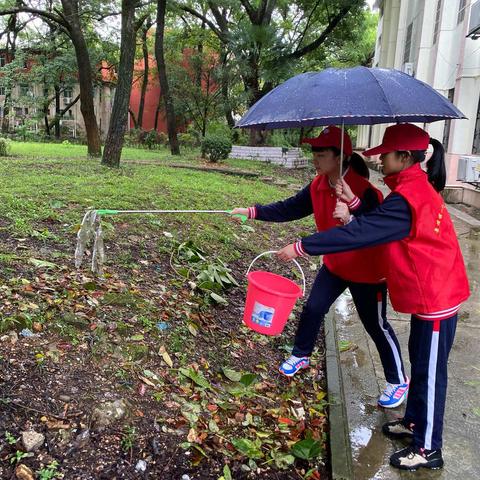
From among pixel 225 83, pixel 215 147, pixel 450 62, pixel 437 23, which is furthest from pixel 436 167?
pixel 225 83

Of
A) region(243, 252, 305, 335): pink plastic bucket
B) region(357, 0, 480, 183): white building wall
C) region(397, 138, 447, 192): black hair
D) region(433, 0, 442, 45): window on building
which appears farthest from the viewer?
region(433, 0, 442, 45): window on building

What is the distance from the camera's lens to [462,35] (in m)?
13.8

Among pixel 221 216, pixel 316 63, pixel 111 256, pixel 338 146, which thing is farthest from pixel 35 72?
Answer: pixel 338 146

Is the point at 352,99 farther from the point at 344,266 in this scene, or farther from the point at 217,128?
the point at 217,128

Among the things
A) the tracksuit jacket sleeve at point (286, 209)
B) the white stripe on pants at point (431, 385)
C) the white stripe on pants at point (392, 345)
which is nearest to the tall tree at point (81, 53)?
the tracksuit jacket sleeve at point (286, 209)

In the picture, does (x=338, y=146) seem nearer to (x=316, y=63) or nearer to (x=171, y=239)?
(x=171, y=239)

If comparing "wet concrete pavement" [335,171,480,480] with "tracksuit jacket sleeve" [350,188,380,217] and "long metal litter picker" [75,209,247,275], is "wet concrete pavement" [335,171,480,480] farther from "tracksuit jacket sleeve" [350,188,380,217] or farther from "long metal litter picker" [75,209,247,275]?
"long metal litter picker" [75,209,247,275]

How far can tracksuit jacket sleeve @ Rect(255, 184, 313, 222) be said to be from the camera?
3400mm

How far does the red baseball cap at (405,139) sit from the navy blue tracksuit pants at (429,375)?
88cm

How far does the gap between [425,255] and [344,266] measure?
2.26 feet

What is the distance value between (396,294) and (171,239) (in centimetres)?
314

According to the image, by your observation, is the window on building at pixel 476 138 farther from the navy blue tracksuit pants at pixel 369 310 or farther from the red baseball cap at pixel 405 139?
the red baseball cap at pixel 405 139

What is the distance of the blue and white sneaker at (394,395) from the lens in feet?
10.6

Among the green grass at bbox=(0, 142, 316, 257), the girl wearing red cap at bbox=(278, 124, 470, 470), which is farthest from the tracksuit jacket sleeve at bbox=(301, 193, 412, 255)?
the green grass at bbox=(0, 142, 316, 257)
